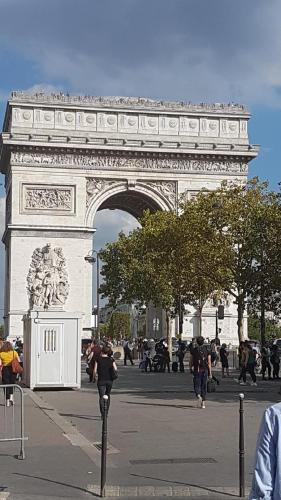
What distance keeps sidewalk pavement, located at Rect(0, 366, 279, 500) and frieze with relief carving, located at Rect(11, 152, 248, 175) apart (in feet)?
142

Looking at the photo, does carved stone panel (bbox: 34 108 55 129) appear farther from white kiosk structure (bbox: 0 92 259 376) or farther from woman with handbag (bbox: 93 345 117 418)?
woman with handbag (bbox: 93 345 117 418)

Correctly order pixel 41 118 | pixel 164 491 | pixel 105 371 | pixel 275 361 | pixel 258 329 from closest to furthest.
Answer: pixel 164 491
pixel 105 371
pixel 275 361
pixel 41 118
pixel 258 329

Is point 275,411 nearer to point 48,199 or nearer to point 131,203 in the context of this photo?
point 48,199

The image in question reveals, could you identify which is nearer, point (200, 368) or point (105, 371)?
point (105, 371)

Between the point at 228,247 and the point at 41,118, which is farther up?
the point at 41,118

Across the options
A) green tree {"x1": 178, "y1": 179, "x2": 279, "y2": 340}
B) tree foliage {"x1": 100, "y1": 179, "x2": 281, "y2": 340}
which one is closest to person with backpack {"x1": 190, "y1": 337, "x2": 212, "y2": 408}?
tree foliage {"x1": 100, "y1": 179, "x2": 281, "y2": 340}

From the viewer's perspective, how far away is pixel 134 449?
546 inches

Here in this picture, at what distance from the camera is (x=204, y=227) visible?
40.1m

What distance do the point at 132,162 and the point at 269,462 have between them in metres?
63.6

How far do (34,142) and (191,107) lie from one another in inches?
509

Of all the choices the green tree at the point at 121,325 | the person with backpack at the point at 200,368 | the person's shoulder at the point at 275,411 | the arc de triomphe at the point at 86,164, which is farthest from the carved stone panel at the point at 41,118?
the green tree at the point at 121,325

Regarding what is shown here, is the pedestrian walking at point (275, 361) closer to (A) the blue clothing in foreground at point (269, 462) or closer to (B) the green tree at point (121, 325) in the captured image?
(A) the blue clothing in foreground at point (269, 462)

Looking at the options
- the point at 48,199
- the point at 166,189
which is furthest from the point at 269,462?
the point at 166,189

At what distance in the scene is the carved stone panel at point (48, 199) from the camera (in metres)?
65.2
